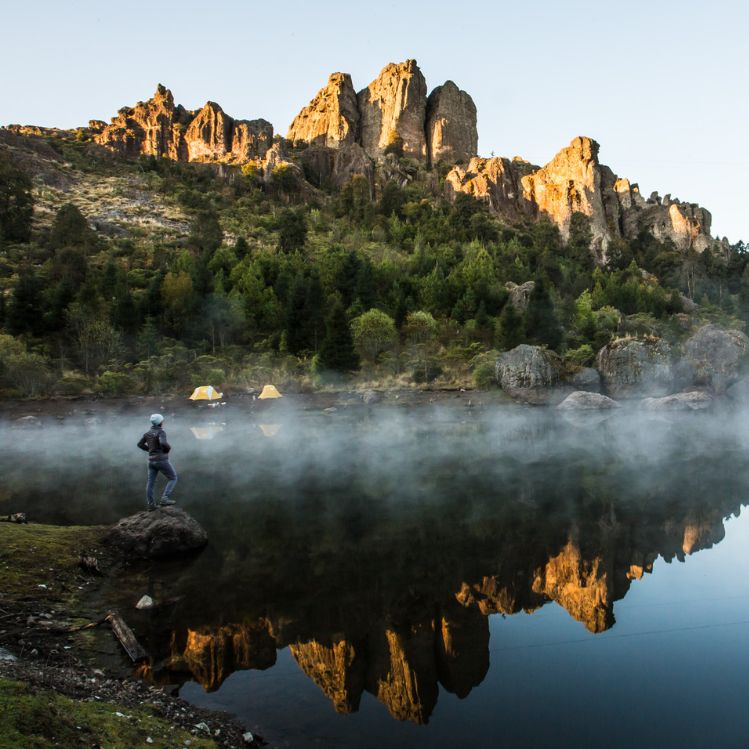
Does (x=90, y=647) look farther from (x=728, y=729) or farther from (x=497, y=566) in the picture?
(x=728, y=729)

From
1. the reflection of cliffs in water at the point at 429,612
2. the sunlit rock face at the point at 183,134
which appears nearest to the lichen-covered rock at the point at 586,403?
the reflection of cliffs in water at the point at 429,612

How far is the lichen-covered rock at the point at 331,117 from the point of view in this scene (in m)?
119

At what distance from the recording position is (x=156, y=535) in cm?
977

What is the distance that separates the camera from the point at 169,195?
82.3 m

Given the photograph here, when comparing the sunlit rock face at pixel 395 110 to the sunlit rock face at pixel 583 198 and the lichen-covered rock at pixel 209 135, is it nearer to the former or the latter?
the sunlit rock face at pixel 583 198

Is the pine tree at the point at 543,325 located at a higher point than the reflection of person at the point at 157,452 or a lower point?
higher

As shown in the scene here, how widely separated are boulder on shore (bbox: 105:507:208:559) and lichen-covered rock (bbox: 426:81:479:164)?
382ft

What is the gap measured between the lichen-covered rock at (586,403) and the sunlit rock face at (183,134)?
96432mm

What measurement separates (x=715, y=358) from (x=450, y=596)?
35243 millimetres

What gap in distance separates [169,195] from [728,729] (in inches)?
3480

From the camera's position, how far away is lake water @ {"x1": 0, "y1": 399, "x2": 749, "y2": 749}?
575 centimetres

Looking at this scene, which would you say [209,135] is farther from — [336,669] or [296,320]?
[336,669]

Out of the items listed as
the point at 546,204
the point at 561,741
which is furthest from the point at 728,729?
the point at 546,204

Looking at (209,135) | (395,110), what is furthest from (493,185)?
(209,135)
